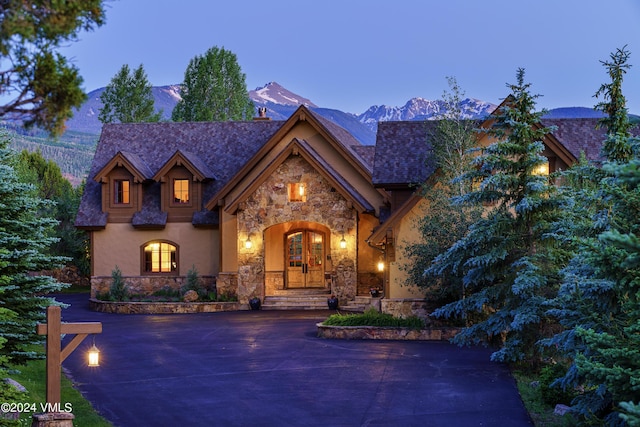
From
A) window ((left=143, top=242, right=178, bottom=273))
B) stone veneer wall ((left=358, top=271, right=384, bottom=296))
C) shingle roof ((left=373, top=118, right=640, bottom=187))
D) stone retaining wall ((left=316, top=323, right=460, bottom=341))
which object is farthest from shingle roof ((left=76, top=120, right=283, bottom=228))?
stone retaining wall ((left=316, top=323, right=460, bottom=341))

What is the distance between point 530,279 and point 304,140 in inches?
692

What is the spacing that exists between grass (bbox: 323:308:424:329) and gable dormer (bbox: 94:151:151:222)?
555 inches

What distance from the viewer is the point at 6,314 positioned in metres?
12.0

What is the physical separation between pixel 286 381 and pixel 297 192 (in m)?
15.7

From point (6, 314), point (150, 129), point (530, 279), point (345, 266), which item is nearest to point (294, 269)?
point (345, 266)

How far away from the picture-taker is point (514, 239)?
1867cm

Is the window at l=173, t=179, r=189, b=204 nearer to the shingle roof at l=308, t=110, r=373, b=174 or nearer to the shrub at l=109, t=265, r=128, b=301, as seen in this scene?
the shrub at l=109, t=265, r=128, b=301

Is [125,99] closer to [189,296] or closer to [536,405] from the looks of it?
[189,296]

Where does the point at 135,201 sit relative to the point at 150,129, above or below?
below

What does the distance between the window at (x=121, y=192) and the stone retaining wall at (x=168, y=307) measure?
17.0 feet

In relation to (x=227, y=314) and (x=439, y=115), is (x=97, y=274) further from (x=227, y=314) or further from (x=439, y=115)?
(x=439, y=115)

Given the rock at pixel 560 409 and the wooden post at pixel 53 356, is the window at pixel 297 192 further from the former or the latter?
the wooden post at pixel 53 356

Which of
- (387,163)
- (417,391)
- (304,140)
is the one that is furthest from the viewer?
(304,140)

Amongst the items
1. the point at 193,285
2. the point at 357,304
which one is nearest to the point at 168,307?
the point at 193,285
